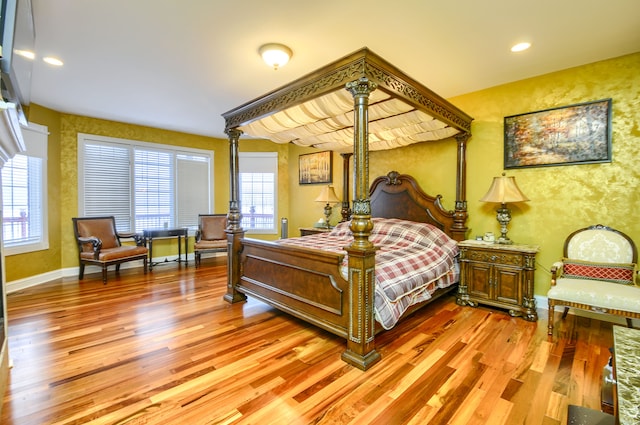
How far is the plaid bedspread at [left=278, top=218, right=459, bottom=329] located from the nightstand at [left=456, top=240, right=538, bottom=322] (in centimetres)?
18

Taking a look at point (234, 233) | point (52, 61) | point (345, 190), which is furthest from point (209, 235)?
point (52, 61)

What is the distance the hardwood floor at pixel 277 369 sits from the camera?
5.27 feet

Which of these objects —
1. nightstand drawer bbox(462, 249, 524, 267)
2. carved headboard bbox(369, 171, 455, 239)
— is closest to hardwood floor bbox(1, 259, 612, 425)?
nightstand drawer bbox(462, 249, 524, 267)

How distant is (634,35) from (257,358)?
13.3 feet

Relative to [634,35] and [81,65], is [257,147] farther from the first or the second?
[634,35]

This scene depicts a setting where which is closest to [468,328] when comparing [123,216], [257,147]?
[257,147]

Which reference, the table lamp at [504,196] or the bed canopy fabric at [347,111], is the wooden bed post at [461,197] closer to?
the bed canopy fabric at [347,111]

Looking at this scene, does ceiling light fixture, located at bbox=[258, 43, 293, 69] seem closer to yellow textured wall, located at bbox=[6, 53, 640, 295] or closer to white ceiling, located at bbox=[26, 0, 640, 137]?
white ceiling, located at bbox=[26, 0, 640, 137]

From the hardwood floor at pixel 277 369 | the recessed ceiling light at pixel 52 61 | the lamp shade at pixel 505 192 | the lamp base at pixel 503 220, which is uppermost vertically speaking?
the recessed ceiling light at pixel 52 61

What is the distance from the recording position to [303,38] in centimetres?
246

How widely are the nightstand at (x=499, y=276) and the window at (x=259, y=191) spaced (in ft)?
13.3

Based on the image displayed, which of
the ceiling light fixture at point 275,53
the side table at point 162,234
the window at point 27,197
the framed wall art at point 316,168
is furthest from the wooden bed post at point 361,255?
the window at point 27,197

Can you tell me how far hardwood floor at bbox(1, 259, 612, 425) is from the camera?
1.61 meters

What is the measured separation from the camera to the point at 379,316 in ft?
7.12
